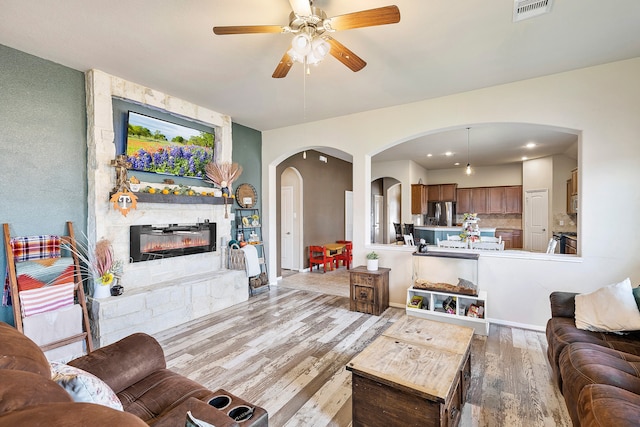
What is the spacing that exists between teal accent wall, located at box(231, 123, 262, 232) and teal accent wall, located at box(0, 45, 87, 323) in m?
2.20

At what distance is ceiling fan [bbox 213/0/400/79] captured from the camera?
1.85m

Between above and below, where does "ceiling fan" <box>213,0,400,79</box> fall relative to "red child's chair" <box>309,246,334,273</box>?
above

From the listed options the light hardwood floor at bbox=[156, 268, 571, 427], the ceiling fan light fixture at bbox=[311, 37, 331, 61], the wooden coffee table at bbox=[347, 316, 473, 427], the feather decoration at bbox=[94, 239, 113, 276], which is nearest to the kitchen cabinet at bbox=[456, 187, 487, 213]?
the light hardwood floor at bbox=[156, 268, 571, 427]

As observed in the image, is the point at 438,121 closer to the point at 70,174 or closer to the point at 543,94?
the point at 543,94

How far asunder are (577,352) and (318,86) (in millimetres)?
3464

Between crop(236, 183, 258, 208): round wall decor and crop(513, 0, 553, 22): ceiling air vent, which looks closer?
crop(513, 0, 553, 22): ceiling air vent

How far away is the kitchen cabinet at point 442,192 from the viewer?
909 centimetres

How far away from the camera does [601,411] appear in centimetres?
134

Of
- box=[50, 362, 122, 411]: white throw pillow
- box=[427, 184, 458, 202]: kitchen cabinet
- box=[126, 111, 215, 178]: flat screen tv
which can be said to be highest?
box=[126, 111, 215, 178]: flat screen tv

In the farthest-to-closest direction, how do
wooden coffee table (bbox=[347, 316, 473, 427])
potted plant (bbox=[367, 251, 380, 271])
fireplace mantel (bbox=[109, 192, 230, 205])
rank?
potted plant (bbox=[367, 251, 380, 271]), fireplace mantel (bbox=[109, 192, 230, 205]), wooden coffee table (bbox=[347, 316, 473, 427])

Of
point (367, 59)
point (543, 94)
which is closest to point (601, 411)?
point (367, 59)

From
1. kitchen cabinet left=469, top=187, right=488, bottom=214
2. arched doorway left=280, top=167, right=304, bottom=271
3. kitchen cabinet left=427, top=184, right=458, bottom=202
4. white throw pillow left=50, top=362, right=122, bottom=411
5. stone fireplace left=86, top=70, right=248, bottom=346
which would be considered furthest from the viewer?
kitchen cabinet left=427, top=184, right=458, bottom=202

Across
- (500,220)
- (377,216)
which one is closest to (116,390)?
(377,216)

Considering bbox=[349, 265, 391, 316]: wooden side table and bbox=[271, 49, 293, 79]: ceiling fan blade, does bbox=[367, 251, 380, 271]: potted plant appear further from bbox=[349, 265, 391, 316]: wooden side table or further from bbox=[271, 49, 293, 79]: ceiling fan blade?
bbox=[271, 49, 293, 79]: ceiling fan blade
